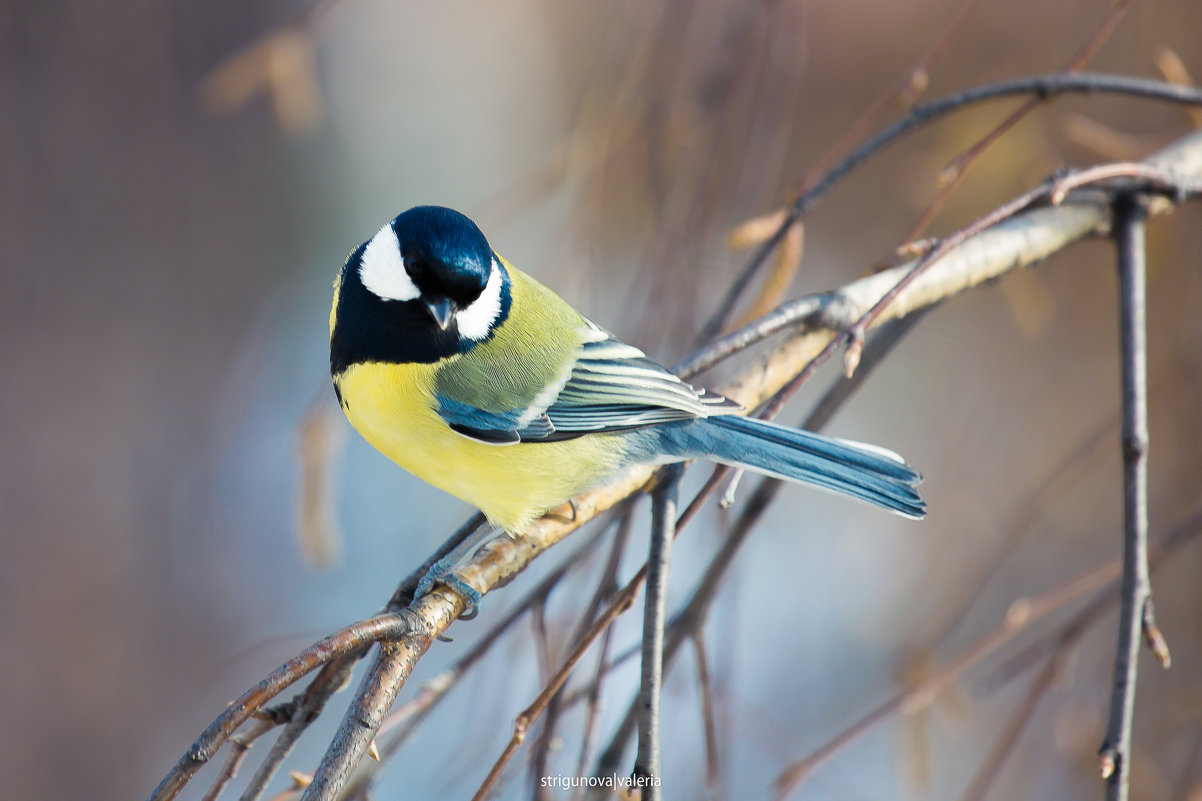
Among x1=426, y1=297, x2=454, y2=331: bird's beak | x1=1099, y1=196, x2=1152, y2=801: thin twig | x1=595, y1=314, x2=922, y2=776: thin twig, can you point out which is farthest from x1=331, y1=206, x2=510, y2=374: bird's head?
x1=1099, y1=196, x2=1152, y2=801: thin twig

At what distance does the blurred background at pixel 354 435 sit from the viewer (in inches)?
134

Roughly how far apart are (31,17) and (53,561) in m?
2.00

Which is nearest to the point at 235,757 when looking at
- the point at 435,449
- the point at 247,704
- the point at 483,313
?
the point at 247,704

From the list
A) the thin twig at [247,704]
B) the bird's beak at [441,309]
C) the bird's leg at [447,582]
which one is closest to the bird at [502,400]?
the bird's beak at [441,309]

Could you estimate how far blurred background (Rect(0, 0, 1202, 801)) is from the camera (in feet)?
11.1

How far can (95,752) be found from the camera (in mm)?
3604

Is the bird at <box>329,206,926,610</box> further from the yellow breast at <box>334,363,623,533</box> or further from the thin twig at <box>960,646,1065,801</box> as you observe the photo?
the thin twig at <box>960,646,1065,801</box>

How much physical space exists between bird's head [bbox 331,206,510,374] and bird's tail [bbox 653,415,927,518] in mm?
493

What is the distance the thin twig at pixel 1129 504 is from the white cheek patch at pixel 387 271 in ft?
4.14

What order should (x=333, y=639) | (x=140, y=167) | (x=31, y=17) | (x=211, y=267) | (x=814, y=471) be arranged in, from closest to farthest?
(x=333, y=639), (x=814, y=471), (x=31, y=17), (x=140, y=167), (x=211, y=267)

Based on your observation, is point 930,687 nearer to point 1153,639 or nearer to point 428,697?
point 1153,639

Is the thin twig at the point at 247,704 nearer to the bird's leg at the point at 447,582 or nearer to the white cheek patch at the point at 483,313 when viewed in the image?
the bird's leg at the point at 447,582

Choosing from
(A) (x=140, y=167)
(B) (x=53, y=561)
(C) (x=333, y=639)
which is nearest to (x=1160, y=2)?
(C) (x=333, y=639)

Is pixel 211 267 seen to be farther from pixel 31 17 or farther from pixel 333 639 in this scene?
pixel 333 639
